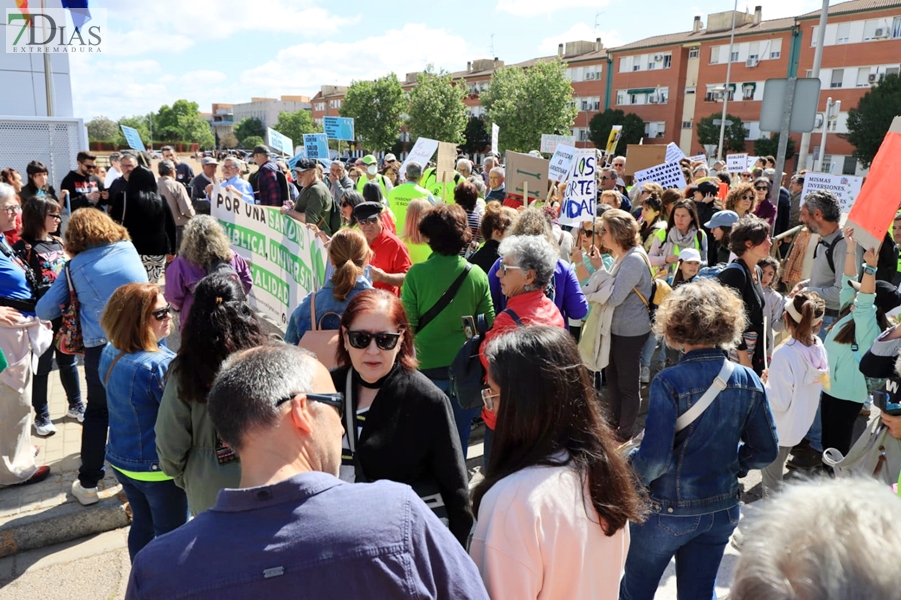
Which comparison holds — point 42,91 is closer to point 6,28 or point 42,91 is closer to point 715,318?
point 6,28

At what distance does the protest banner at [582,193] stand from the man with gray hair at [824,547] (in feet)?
17.8

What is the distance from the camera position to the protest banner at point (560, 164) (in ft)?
28.6

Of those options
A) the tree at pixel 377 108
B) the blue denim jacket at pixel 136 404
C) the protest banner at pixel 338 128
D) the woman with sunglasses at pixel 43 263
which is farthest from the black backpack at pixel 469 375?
the tree at pixel 377 108

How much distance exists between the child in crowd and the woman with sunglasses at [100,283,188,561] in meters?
3.98

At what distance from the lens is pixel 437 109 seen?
5684 centimetres

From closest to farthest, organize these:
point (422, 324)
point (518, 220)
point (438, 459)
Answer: point (438, 459) → point (422, 324) → point (518, 220)

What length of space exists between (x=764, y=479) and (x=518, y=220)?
2532 millimetres

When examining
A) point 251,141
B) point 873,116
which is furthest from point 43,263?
point 251,141

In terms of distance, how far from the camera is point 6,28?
1180 cm

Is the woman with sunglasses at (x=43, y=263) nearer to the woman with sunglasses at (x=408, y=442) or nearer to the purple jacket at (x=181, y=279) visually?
the purple jacket at (x=181, y=279)

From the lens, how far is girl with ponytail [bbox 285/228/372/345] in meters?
3.84

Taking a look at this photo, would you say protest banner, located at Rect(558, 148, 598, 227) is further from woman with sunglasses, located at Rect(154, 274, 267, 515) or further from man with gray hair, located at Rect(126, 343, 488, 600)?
man with gray hair, located at Rect(126, 343, 488, 600)

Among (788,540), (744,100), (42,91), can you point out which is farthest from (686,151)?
(788,540)

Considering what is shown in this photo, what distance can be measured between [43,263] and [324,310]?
2.86 meters
